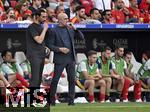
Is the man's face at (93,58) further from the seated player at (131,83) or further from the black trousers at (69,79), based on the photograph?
the black trousers at (69,79)

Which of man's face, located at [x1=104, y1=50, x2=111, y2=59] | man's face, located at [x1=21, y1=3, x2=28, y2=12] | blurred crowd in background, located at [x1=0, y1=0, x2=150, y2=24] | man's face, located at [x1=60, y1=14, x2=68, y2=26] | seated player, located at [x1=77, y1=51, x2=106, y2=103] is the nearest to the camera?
man's face, located at [x1=60, y1=14, x2=68, y2=26]

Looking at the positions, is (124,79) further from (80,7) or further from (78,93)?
(80,7)

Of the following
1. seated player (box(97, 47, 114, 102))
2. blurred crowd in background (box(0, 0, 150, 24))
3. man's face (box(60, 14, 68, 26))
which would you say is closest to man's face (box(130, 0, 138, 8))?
blurred crowd in background (box(0, 0, 150, 24))

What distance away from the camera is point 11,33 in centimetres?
1781

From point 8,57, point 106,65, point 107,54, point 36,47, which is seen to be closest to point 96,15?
point 107,54

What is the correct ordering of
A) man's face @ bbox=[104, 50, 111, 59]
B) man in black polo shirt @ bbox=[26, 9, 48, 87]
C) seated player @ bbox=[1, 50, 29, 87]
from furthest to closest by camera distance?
man's face @ bbox=[104, 50, 111, 59]
seated player @ bbox=[1, 50, 29, 87]
man in black polo shirt @ bbox=[26, 9, 48, 87]

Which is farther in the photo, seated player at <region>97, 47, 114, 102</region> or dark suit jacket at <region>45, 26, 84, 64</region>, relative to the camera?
seated player at <region>97, 47, 114, 102</region>

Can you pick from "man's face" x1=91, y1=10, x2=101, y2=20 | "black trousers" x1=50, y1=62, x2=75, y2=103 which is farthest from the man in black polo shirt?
"man's face" x1=91, y1=10, x2=101, y2=20

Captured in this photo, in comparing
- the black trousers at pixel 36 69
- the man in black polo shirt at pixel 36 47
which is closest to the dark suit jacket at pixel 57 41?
the man in black polo shirt at pixel 36 47

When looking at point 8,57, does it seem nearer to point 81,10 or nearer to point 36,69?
A: point 81,10

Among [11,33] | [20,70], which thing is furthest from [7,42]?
[20,70]

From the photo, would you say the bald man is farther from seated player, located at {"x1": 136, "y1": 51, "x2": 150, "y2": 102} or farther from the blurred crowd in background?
seated player, located at {"x1": 136, "y1": 51, "x2": 150, "y2": 102}

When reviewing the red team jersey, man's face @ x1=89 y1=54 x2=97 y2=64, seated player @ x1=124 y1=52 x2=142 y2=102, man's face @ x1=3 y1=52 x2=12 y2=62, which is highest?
the red team jersey

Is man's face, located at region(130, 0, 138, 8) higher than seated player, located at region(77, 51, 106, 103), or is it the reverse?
man's face, located at region(130, 0, 138, 8)
